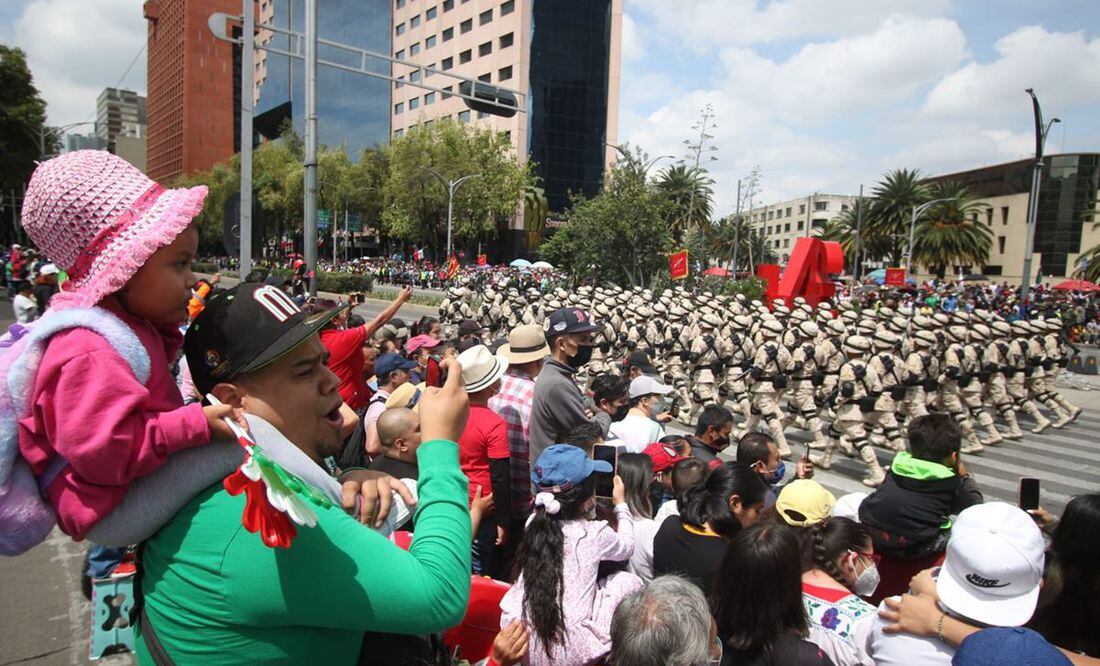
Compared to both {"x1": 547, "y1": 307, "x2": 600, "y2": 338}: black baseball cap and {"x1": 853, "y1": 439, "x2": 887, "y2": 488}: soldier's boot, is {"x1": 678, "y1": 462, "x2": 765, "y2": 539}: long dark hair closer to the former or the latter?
{"x1": 547, "y1": 307, "x2": 600, "y2": 338}: black baseball cap

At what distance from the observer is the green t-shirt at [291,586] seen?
3.56ft

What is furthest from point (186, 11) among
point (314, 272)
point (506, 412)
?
point (506, 412)

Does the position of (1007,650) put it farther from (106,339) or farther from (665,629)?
(106,339)

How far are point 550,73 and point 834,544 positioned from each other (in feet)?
184

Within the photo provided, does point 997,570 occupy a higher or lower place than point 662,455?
higher

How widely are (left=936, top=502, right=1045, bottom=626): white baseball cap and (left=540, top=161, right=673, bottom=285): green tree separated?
72.3 feet

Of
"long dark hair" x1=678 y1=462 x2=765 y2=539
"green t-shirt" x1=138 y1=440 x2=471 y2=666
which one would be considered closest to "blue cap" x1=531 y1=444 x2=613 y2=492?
"long dark hair" x1=678 y1=462 x2=765 y2=539

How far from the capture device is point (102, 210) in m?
1.38

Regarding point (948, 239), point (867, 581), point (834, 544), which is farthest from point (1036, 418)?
point (948, 239)

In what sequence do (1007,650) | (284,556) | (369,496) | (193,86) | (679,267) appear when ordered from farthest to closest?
1. (193,86)
2. (679,267)
3. (1007,650)
4. (369,496)
5. (284,556)

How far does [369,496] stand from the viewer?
146cm

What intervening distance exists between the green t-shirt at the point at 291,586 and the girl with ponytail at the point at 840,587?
1.92 m

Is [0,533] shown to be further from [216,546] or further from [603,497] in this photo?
[603,497]

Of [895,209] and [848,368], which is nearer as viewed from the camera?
[848,368]
